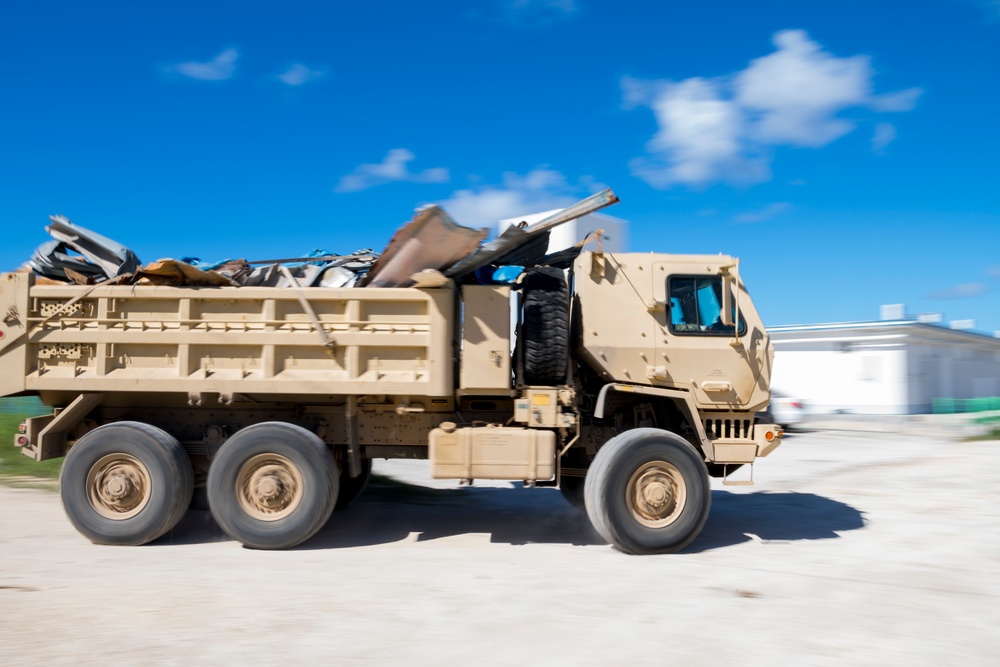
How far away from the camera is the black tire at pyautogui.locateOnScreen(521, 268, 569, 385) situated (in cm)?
709

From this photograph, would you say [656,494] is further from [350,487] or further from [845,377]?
[845,377]

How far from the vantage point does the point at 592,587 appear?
5738 millimetres

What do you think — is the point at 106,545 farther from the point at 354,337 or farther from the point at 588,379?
the point at 588,379

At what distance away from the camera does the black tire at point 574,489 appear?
8.68 meters

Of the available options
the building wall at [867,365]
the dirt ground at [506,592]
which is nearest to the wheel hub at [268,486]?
the dirt ground at [506,592]

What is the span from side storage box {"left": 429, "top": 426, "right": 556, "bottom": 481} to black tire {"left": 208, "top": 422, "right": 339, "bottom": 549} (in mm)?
1072

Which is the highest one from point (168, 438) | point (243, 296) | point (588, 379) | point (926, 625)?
point (243, 296)

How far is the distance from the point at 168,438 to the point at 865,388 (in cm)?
2907

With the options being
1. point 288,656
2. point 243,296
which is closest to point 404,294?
point 243,296

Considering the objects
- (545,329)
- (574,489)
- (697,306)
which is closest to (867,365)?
(574,489)

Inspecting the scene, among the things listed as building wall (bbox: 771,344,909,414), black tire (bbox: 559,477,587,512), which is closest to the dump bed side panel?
black tire (bbox: 559,477,587,512)

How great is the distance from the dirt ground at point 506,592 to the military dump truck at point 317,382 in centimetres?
44

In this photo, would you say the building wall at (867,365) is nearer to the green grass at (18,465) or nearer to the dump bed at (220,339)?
the dump bed at (220,339)

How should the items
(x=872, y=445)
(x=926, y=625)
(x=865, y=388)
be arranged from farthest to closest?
(x=865, y=388)
(x=872, y=445)
(x=926, y=625)
